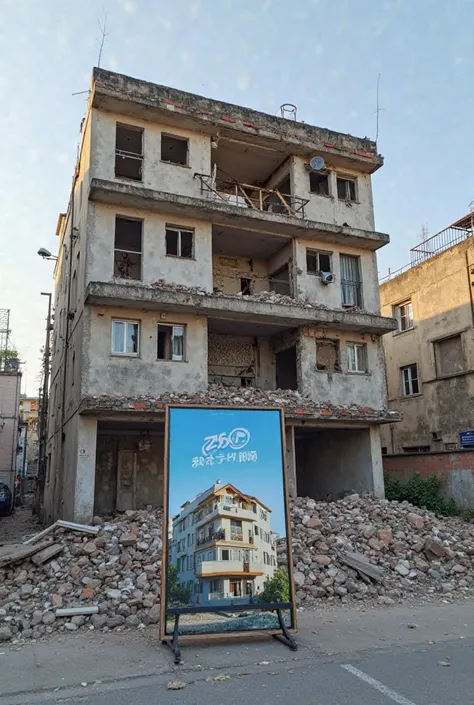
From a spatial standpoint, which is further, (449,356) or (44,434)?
(44,434)

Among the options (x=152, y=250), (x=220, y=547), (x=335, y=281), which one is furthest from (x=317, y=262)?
(x=220, y=547)

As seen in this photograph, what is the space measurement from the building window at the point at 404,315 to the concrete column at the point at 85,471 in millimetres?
15840

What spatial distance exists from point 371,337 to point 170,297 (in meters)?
7.45

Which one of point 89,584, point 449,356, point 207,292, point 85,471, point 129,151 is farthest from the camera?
point 449,356

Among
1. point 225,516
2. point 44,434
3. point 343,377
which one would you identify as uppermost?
point 343,377

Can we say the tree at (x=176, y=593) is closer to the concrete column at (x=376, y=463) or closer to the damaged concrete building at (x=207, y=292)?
the damaged concrete building at (x=207, y=292)

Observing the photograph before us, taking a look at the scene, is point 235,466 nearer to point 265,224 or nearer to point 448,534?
point 448,534

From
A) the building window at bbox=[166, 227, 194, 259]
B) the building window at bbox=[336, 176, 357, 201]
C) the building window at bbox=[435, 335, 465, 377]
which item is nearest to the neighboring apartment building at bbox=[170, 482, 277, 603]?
the building window at bbox=[166, 227, 194, 259]

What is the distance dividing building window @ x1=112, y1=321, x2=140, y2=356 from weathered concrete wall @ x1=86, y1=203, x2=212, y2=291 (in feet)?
4.25

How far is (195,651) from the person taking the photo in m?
6.81

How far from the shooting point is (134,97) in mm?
16422

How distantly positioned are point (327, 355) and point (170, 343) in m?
5.49

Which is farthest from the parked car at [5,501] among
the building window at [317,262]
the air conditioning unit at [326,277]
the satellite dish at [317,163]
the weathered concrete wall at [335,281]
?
the satellite dish at [317,163]

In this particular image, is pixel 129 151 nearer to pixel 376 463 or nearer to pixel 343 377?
pixel 343 377
